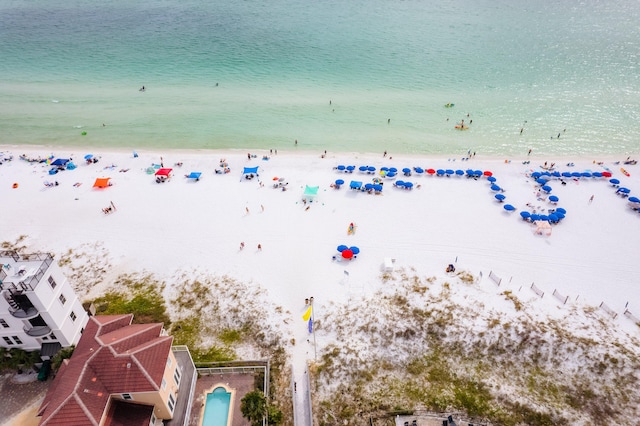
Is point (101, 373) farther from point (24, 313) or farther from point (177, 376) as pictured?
point (24, 313)

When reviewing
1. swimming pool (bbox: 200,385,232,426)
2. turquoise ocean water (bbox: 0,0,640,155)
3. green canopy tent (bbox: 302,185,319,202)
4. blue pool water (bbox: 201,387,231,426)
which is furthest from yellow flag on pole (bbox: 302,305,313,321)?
turquoise ocean water (bbox: 0,0,640,155)

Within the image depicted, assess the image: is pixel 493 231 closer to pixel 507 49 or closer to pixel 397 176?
pixel 397 176

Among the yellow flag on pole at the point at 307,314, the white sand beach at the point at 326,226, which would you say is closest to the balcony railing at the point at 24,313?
the white sand beach at the point at 326,226

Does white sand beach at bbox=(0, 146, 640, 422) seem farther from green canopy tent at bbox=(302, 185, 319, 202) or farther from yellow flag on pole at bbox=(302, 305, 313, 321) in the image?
green canopy tent at bbox=(302, 185, 319, 202)

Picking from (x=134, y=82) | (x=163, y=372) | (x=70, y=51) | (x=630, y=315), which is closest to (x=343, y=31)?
(x=134, y=82)

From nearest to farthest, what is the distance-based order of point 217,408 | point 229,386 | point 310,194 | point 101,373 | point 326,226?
1. point 101,373
2. point 217,408
3. point 229,386
4. point 326,226
5. point 310,194

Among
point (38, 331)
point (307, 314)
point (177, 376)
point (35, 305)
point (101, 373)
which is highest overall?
point (35, 305)

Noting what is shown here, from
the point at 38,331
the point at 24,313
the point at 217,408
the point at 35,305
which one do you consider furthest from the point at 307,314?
the point at 24,313
